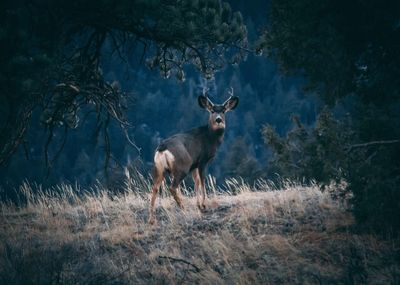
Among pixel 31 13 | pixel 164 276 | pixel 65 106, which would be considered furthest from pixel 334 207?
pixel 31 13

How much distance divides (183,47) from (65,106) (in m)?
2.45

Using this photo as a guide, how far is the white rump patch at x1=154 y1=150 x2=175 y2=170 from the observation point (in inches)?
330

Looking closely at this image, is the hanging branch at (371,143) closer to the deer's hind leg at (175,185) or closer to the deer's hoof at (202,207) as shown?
the deer's hoof at (202,207)

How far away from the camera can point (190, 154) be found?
353 inches

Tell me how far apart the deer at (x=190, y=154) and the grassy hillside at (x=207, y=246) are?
42 centimetres

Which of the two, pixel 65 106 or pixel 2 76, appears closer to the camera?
pixel 2 76

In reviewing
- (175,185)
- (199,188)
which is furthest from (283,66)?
(199,188)

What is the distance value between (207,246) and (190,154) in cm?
289

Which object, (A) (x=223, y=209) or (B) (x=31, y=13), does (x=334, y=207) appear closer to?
(A) (x=223, y=209)

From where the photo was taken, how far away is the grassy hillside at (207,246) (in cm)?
545

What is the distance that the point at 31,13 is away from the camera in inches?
287

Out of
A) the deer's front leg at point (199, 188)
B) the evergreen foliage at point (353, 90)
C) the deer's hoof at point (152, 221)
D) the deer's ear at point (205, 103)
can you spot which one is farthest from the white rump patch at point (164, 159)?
the evergreen foliage at point (353, 90)

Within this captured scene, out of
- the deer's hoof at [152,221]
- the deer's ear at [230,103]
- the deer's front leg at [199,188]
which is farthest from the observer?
the deer's ear at [230,103]

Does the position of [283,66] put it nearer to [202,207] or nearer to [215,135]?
[215,135]
